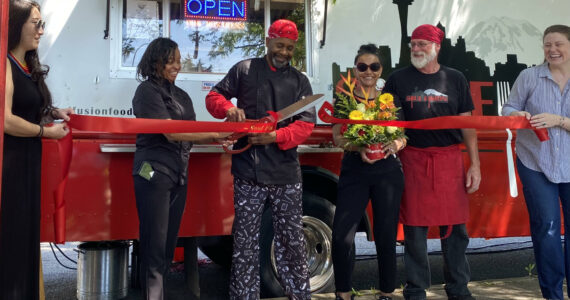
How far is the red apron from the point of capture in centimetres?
376

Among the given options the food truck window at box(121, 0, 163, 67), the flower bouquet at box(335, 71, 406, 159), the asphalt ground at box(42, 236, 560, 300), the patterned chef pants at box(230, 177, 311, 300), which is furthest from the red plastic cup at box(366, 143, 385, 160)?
the food truck window at box(121, 0, 163, 67)

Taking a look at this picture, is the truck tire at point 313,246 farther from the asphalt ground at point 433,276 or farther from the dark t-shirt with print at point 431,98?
the dark t-shirt with print at point 431,98

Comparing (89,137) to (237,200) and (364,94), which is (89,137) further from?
(364,94)

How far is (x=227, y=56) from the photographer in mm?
4332

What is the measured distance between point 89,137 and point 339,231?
195 cm

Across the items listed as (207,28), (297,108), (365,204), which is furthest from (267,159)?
(207,28)

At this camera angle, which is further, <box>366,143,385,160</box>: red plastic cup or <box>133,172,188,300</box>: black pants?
<box>366,143,385,160</box>: red plastic cup

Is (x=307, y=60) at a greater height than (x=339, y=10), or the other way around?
(x=339, y=10)

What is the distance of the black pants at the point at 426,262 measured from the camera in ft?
12.4

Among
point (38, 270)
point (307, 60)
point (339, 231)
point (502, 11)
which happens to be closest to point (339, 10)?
point (307, 60)

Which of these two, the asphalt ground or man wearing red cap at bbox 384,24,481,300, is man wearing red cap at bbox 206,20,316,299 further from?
the asphalt ground

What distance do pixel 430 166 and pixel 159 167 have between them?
1872 mm

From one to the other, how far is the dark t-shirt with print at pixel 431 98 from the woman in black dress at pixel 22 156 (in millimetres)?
2315

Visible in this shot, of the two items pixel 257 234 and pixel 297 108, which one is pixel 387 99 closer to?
pixel 297 108
